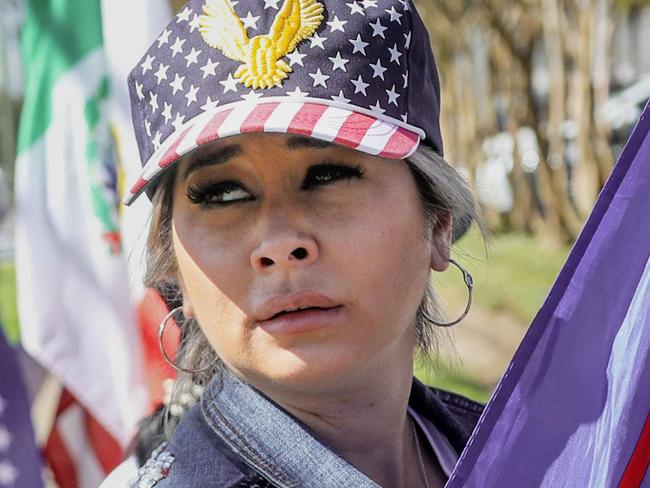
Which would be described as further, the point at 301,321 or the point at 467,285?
the point at 467,285

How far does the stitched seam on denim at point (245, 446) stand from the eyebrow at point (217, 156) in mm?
381

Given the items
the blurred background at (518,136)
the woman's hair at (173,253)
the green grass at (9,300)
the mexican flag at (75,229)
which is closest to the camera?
the woman's hair at (173,253)

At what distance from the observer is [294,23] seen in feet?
5.39

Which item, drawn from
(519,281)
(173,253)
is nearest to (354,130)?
(173,253)

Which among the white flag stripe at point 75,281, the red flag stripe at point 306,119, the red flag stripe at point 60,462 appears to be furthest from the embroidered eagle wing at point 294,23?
the red flag stripe at point 60,462

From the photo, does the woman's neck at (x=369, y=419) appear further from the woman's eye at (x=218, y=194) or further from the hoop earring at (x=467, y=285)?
the woman's eye at (x=218, y=194)

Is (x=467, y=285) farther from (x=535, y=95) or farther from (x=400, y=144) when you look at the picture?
(x=535, y=95)

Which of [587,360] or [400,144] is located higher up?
[400,144]

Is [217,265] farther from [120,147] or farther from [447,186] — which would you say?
[120,147]

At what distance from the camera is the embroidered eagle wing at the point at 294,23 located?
5.33ft

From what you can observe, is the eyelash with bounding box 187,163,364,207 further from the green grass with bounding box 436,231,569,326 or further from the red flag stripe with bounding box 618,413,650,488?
the green grass with bounding box 436,231,569,326

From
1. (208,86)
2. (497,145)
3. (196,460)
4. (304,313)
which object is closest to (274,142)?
(208,86)

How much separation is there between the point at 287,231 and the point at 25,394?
94cm

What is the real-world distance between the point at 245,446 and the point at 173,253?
1.21ft
